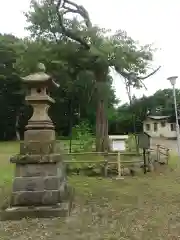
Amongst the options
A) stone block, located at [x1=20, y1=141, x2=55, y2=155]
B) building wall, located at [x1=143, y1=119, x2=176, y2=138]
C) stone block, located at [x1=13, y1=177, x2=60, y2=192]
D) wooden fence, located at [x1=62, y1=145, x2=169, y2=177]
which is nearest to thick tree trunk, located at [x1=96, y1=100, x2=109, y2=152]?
wooden fence, located at [x1=62, y1=145, x2=169, y2=177]

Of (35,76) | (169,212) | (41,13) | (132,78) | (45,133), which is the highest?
(41,13)

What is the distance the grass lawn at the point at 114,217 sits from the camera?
4363 millimetres

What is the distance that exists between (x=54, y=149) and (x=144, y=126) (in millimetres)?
35503

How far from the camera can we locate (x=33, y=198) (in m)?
5.57

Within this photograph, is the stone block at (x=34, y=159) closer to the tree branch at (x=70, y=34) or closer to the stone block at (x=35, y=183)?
the stone block at (x=35, y=183)

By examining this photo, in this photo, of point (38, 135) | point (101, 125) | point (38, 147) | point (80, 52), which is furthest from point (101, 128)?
point (38, 147)

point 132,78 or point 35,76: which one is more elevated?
point 132,78

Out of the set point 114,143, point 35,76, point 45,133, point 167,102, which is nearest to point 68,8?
point 114,143

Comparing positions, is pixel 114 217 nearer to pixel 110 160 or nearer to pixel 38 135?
pixel 38 135

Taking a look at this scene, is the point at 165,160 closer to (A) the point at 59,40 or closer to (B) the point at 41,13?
(A) the point at 59,40

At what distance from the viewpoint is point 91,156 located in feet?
36.4

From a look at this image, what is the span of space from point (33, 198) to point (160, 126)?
113ft

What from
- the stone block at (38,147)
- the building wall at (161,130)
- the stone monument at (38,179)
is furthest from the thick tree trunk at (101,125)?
the building wall at (161,130)

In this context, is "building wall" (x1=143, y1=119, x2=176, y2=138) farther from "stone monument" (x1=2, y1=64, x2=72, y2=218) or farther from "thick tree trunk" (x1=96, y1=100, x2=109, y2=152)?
"stone monument" (x1=2, y1=64, x2=72, y2=218)
